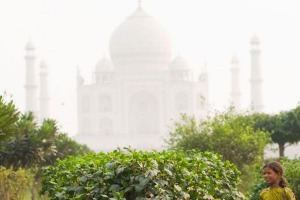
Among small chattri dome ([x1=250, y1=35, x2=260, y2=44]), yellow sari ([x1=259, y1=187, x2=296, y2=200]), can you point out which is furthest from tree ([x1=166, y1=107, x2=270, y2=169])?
small chattri dome ([x1=250, y1=35, x2=260, y2=44])

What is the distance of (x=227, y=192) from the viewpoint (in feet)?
29.4

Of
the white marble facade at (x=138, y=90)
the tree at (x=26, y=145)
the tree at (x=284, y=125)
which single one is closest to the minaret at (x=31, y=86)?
the white marble facade at (x=138, y=90)

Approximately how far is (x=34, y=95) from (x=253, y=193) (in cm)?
7060

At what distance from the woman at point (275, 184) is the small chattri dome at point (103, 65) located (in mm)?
77924

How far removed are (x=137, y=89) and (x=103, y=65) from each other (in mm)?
4907

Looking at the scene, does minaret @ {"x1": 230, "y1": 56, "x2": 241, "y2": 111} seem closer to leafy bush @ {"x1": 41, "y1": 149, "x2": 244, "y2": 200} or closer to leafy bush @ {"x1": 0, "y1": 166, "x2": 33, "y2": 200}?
leafy bush @ {"x1": 0, "y1": 166, "x2": 33, "y2": 200}

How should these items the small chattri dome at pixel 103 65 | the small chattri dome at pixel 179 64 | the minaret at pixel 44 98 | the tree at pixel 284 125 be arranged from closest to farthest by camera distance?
the tree at pixel 284 125
the small chattri dome at pixel 179 64
the minaret at pixel 44 98
the small chattri dome at pixel 103 65

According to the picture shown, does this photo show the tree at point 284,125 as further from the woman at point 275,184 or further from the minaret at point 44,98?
the minaret at point 44,98

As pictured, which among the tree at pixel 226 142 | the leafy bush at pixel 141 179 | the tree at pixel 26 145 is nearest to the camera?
the leafy bush at pixel 141 179

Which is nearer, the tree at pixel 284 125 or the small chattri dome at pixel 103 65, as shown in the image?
the tree at pixel 284 125

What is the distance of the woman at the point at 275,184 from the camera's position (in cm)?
683

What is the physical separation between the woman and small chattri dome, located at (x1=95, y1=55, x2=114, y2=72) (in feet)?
256

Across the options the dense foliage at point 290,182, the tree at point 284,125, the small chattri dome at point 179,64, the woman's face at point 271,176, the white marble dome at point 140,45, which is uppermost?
the white marble dome at point 140,45

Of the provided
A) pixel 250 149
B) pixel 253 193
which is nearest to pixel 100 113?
pixel 250 149
